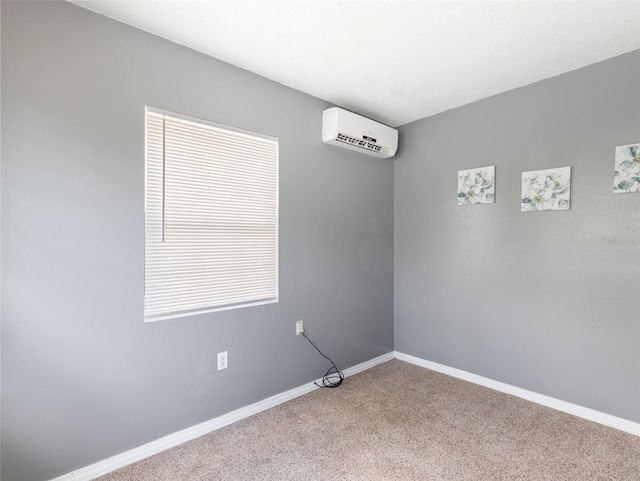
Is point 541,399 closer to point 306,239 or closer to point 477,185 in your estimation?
point 477,185

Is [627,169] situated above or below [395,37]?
below

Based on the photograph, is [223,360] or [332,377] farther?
[332,377]

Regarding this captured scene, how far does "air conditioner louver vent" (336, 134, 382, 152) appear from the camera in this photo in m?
2.75

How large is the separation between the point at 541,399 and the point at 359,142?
2.58m

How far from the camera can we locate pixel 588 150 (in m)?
2.25

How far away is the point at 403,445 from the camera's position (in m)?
1.95

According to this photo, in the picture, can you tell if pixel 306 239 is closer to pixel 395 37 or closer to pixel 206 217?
pixel 206 217

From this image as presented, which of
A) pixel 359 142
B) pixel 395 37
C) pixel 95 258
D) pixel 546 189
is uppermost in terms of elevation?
pixel 395 37

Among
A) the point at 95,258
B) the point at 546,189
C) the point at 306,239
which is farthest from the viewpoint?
the point at 306,239

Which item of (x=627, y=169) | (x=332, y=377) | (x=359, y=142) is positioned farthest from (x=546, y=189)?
(x=332, y=377)

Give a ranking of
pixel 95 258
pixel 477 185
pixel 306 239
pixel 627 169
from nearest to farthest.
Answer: pixel 95 258
pixel 627 169
pixel 306 239
pixel 477 185

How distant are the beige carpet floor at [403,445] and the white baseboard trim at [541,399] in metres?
A: 0.06

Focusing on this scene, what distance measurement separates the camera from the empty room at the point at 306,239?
1588mm

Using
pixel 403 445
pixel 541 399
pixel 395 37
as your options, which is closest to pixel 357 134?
pixel 395 37
